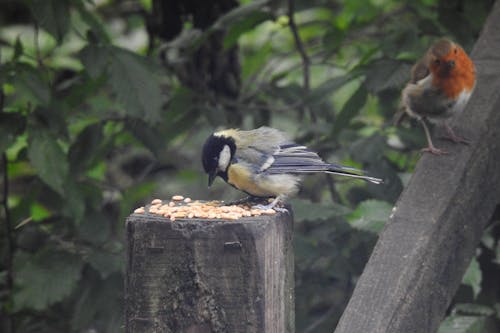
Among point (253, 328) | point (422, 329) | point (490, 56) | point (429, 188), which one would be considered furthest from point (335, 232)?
point (253, 328)

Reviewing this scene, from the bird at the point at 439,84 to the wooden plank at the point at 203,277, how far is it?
1727 mm

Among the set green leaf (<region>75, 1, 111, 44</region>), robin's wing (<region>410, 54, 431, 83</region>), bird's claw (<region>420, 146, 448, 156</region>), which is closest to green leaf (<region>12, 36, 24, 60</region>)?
green leaf (<region>75, 1, 111, 44</region>)

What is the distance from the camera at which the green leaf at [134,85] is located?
12.0 ft

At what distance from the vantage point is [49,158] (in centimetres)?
353

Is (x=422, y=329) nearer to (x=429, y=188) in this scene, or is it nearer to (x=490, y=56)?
(x=429, y=188)

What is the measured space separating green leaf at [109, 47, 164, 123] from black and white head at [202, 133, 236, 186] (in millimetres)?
481

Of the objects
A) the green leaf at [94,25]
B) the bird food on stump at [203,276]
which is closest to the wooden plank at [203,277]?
the bird food on stump at [203,276]

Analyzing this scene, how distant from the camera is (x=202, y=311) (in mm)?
1713

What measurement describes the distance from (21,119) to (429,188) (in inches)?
79.7

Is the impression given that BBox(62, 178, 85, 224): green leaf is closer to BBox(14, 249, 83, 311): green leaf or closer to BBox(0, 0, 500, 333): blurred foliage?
BBox(0, 0, 500, 333): blurred foliage

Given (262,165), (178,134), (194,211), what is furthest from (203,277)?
(178,134)

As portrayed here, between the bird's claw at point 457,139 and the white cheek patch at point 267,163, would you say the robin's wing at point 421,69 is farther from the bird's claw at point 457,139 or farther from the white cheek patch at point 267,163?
the bird's claw at point 457,139

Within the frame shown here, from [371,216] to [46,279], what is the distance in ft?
5.00

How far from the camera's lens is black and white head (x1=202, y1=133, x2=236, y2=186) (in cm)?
323
